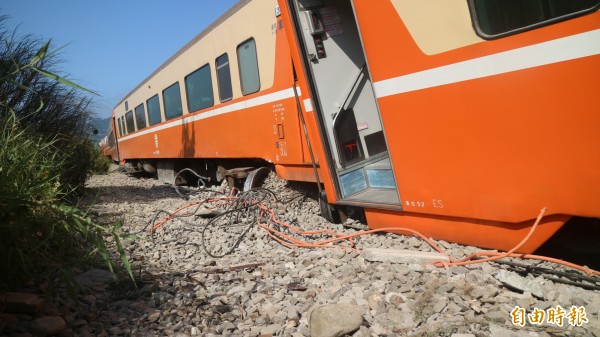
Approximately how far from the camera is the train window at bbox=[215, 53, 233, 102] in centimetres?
653

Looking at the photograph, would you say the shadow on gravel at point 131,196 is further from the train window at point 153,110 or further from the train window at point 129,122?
the train window at point 129,122

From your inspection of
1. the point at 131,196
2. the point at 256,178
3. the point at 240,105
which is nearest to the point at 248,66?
the point at 240,105

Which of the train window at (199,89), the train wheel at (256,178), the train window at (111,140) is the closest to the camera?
the train wheel at (256,178)

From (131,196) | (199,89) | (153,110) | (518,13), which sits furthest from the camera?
(153,110)

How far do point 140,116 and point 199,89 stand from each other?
638 cm

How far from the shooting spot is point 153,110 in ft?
37.3

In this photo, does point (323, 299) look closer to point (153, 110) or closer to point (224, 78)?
point (224, 78)

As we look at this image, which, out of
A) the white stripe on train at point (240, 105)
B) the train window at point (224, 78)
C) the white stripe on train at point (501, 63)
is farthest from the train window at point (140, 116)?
the white stripe on train at point (501, 63)

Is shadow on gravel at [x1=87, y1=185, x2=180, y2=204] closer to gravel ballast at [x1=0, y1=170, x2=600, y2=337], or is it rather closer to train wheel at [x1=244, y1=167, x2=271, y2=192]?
train wheel at [x1=244, y1=167, x2=271, y2=192]

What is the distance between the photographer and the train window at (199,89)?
7314mm

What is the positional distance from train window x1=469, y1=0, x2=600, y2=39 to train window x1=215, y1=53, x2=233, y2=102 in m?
4.59

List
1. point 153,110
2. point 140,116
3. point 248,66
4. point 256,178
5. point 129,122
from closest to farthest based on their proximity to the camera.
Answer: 1. point 248,66
2. point 256,178
3. point 153,110
4. point 140,116
5. point 129,122

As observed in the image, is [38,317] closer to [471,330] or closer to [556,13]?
[471,330]

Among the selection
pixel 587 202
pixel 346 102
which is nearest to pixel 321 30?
pixel 346 102
